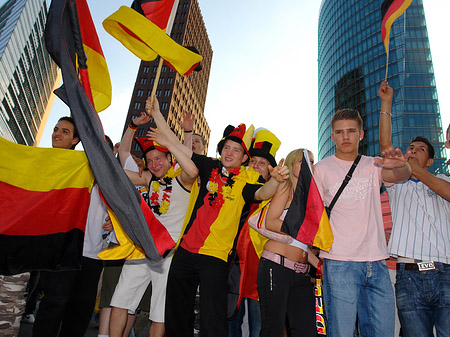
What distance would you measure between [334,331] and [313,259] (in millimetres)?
1018

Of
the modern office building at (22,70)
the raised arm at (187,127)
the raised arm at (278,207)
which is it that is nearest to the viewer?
the raised arm at (278,207)

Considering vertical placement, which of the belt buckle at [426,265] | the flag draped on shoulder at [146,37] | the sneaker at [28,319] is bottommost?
the sneaker at [28,319]

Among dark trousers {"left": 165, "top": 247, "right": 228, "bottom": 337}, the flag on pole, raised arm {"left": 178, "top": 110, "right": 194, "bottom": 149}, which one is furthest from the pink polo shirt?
the flag on pole

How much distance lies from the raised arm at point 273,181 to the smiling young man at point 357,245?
0.37 meters

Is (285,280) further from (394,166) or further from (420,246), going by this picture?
(394,166)

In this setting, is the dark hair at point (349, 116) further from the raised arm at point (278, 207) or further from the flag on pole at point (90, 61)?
the flag on pole at point (90, 61)

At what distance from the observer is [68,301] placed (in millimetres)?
3410

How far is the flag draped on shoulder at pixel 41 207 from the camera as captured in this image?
10.1 ft

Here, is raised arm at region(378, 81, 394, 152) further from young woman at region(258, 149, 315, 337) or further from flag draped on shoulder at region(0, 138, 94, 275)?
flag draped on shoulder at region(0, 138, 94, 275)

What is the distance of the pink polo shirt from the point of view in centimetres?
258

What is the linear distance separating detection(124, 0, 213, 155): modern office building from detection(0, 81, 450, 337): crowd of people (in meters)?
58.6

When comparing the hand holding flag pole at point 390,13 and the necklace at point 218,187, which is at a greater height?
the hand holding flag pole at point 390,13

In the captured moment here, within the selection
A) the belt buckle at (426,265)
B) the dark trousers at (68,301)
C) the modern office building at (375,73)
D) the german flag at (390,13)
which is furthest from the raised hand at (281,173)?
the modern office building at (375,73)

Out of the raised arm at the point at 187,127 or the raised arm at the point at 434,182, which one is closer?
the raised arm at the point at 434,182
